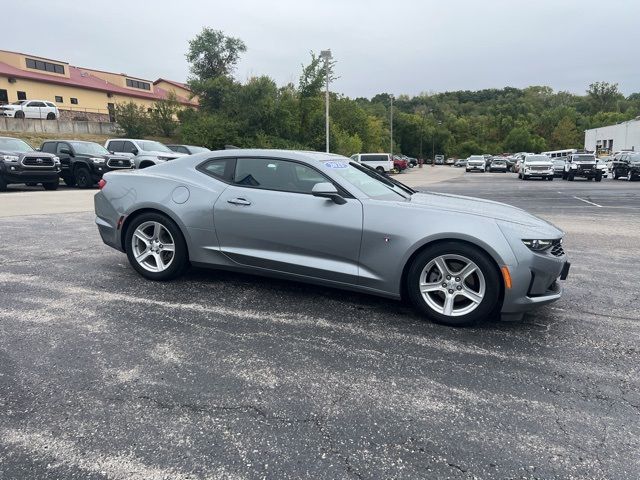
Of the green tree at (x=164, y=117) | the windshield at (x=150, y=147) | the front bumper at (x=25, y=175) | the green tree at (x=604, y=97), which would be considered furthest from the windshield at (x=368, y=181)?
the green tree at (x=604, y=97)

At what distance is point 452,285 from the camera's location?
387 cm

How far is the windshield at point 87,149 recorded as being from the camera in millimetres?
17297

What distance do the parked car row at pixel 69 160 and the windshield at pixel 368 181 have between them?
13.1 m

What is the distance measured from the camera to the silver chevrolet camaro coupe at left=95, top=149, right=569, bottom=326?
12.4 ft

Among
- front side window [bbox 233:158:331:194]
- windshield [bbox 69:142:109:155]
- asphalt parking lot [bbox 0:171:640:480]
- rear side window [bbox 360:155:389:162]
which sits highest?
rear side window [bbox 360:155:389:162]

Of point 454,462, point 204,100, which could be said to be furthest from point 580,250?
point 204,100

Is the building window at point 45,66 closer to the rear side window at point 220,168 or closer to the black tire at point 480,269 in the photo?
the rear side window at point 220,168

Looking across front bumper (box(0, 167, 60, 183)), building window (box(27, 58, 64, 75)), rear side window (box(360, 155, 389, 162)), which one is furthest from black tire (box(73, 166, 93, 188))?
building window (box(27, 58, 64, 75))

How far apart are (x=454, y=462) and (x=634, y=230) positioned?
28.9 feet

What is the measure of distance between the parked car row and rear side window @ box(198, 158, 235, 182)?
12475 millimetres

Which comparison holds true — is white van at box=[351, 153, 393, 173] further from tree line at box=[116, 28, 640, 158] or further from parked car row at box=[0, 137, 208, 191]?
parked car row at box=[0, 137, 208, 191]

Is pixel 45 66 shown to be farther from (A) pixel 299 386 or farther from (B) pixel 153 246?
(A) pixel 299 386

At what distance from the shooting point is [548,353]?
3459mm

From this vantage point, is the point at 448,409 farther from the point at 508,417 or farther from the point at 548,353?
the point at 548,353
